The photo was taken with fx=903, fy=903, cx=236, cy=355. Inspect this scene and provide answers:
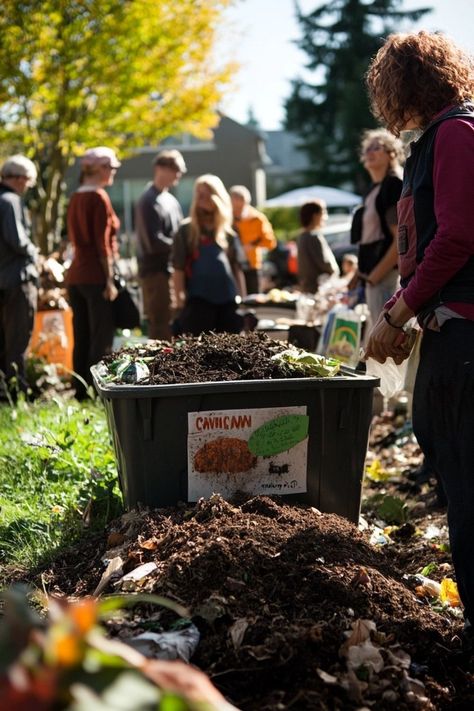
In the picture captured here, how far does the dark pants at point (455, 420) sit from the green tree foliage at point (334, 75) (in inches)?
1661

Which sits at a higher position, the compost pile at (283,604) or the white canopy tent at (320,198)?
the compost pile at (283,604)

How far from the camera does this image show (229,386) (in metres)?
3.67

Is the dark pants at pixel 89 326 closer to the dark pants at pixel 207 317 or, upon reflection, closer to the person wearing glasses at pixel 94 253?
the person wearing glasses at pixel 94 253

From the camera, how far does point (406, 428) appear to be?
6.69 metres

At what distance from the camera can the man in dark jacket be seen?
8.79 metres

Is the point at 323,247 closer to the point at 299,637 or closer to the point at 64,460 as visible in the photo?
the point at 64,460

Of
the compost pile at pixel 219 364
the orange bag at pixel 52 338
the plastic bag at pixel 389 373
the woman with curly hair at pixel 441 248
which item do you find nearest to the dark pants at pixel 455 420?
the woman with curly hair at pixel 441 248

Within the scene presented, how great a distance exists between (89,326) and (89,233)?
2.72 feet

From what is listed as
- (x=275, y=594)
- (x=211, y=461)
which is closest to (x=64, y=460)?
(x=211, y=461)

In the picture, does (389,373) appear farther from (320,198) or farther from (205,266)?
(320,198)

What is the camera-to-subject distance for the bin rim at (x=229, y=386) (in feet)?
11.9

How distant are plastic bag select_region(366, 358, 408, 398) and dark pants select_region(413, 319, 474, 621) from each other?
74 cm

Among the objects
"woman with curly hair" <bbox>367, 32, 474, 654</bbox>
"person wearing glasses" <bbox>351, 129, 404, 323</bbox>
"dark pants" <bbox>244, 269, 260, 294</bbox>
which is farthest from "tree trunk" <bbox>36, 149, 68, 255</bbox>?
"woman with curly hair" <bbox>367, 32, 474, 654</bbox>

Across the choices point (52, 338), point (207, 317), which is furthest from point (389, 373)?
point (52, 338)
